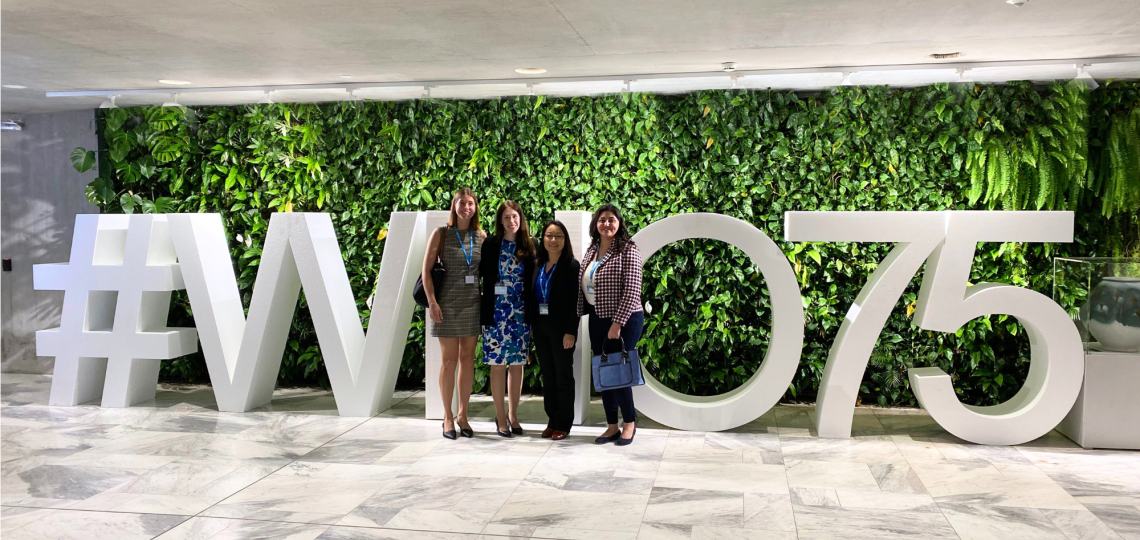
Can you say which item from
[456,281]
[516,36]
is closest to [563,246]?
[456,281]

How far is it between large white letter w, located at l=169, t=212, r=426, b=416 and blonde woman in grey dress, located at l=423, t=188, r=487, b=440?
1.84 ft

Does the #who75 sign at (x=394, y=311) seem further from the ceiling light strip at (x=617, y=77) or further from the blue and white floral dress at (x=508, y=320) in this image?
the ceiling light strip at (x=617, y=77)

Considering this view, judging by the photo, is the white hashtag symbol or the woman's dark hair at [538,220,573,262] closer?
the woman's dark hair at [538,220,573,262]

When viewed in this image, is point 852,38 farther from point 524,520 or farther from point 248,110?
point 248,110

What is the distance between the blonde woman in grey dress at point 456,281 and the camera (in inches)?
196

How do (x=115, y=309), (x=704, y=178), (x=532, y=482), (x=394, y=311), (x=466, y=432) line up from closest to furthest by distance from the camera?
(x=532, y=482) < (x=466, y=432) < (x=394, y=311) < (x=704, y=178) < (x=115, y=309)

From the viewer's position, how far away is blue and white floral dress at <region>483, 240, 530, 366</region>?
496cm

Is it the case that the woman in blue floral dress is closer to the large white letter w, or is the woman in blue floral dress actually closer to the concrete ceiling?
the large white letter w

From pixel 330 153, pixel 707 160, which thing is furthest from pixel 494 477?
pixel 330 153

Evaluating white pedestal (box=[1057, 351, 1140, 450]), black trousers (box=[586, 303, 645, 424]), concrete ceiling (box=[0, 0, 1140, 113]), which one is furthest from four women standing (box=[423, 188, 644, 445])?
white pedestal (box=[1057, 351, 1140, 450])

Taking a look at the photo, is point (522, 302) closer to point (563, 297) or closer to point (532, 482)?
point (563, 297)

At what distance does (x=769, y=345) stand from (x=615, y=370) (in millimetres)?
1069

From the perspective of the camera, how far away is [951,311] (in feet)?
15.9

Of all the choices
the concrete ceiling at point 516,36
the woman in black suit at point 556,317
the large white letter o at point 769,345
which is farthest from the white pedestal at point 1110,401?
the woman in black suit at point 556,317
